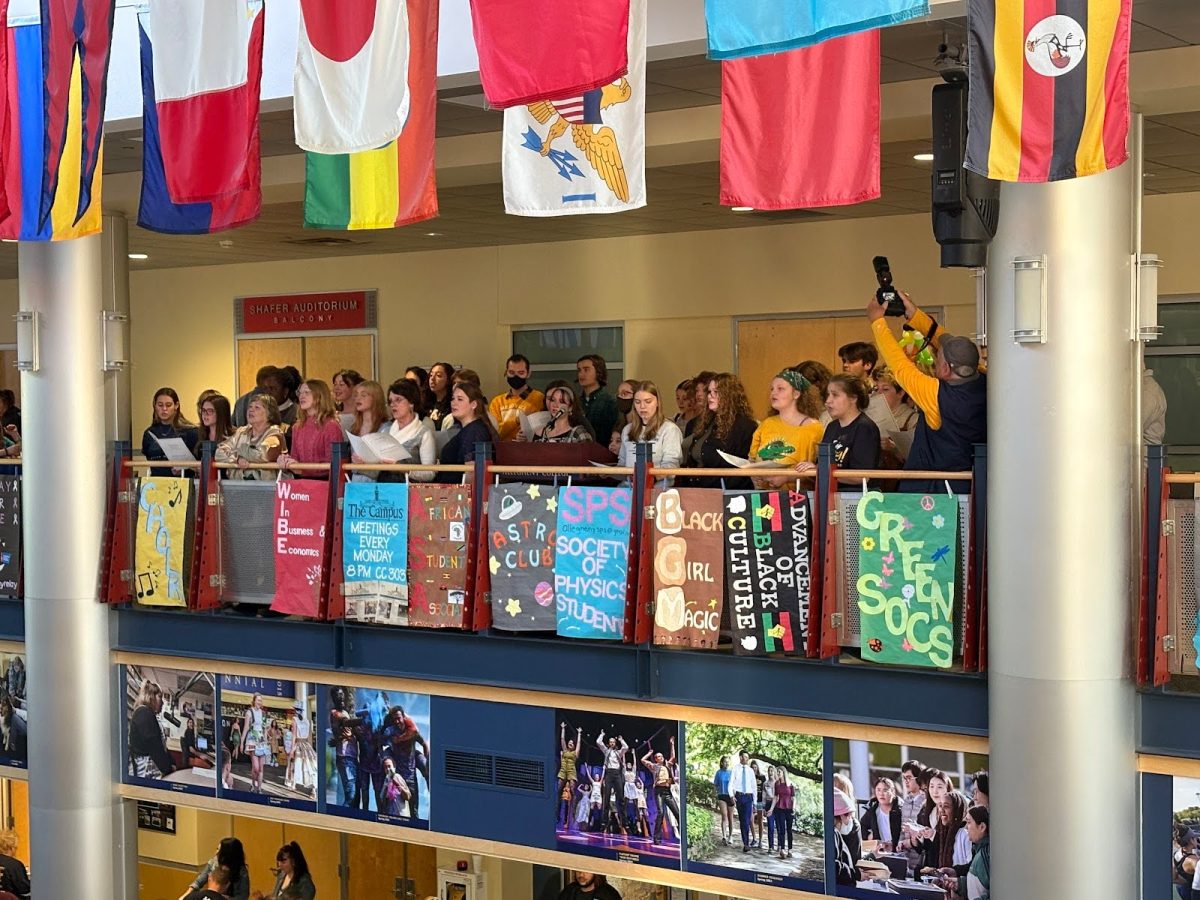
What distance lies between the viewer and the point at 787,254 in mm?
15828

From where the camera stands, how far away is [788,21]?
7.34 m

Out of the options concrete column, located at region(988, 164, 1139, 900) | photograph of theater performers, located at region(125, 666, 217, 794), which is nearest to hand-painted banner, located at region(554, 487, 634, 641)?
concrete column, located at region(988, 164, 1139, 900)

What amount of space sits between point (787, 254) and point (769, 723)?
724cm

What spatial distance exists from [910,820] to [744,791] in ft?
3.60

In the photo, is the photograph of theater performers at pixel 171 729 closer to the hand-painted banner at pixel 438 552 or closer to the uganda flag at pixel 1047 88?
the hand-painted banner at pixel 438 552

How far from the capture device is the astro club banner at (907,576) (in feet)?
28.8

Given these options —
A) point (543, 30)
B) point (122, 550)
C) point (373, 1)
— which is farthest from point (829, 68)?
point (122, 550)

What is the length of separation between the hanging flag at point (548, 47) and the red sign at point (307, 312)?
11.2 metres

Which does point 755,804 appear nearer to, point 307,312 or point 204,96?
point 204,96

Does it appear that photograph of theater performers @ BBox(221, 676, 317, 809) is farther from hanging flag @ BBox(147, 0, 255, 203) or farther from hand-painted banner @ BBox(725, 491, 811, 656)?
hanging flag @ BBox(147, 0, 255, 203)

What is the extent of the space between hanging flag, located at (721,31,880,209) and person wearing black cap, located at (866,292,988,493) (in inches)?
49.6

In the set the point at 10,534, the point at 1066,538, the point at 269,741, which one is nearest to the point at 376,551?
the point at 269,741

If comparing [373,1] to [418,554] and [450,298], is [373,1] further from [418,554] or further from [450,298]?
[450,298]

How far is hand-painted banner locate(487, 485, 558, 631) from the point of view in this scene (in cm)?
1019
